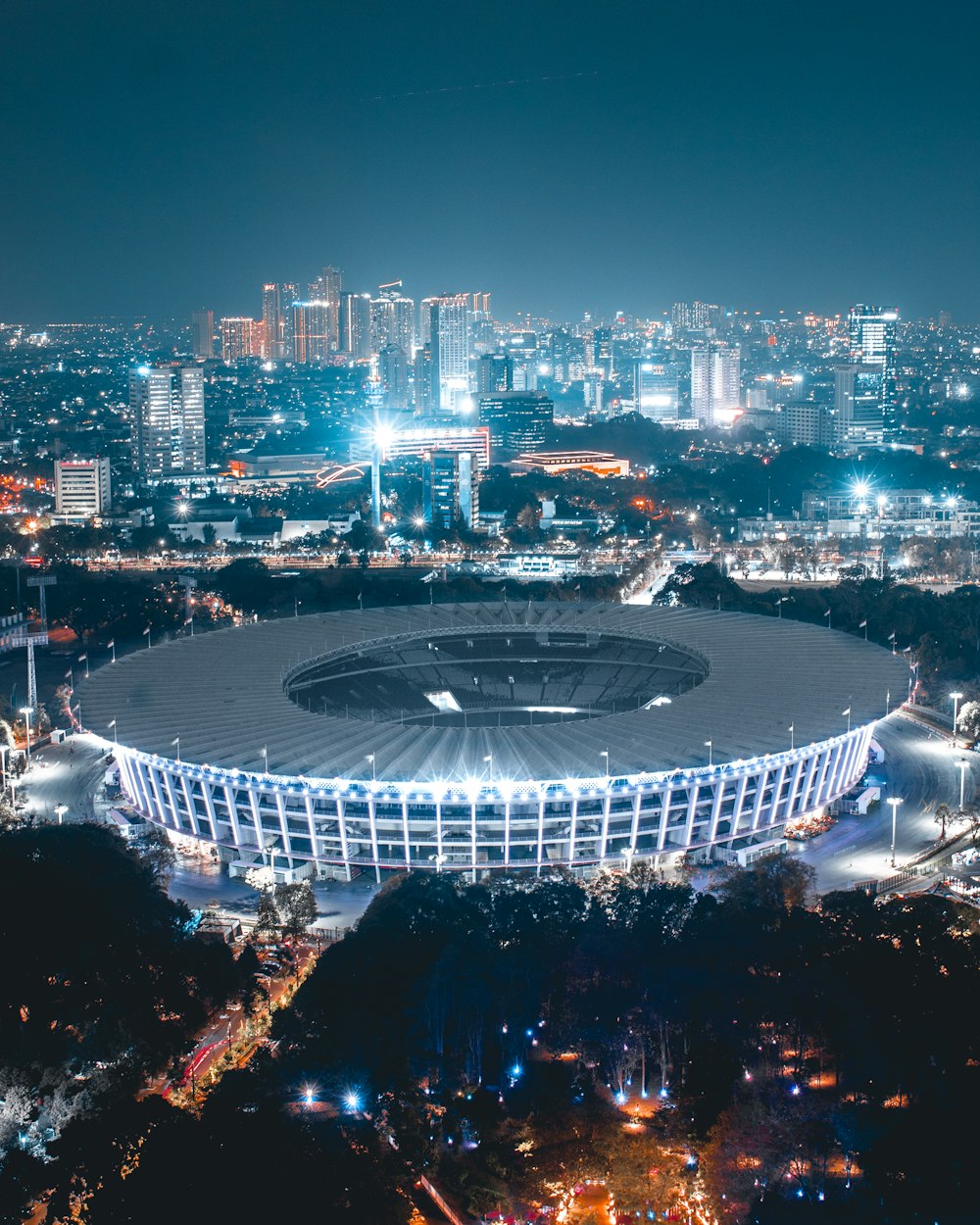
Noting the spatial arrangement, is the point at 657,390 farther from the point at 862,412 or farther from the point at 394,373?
the point at 862,412

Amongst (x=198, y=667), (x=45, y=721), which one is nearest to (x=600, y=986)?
(x=198, y=667)

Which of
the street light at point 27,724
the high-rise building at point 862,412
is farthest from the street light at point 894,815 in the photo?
the high-rise building at point 862,412

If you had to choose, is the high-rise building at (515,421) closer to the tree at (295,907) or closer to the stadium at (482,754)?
the stadium at (482,754)

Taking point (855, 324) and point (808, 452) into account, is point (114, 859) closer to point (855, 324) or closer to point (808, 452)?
point (808, 452)

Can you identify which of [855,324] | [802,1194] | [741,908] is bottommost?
[802,1194]

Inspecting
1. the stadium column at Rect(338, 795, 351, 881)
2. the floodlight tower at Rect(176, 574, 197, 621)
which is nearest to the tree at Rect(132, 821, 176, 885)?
the stadium column at Rect(338, 795, 351, 881)

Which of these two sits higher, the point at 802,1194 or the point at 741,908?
the point at 741,908
